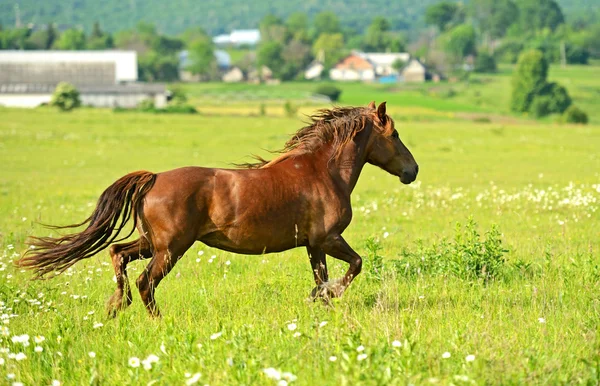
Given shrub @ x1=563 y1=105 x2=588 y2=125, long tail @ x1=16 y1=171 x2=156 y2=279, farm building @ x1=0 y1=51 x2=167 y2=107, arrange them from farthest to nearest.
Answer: farm building @ x1=0 y1=51 x2=167 y2=107 < shrub @ x1=563 y1=105 x2=588 y2=125 < long tail @ x1=16 y1=171 x2=156 y2=279

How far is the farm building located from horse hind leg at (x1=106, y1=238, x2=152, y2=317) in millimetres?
98181

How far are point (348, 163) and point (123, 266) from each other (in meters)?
2.85

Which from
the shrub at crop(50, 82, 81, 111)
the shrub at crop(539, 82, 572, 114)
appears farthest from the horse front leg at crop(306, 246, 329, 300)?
the shrub at crop(539, 82, 572, 114)

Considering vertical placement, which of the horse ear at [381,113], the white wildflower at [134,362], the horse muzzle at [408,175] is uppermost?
the horse ear at [381,113]

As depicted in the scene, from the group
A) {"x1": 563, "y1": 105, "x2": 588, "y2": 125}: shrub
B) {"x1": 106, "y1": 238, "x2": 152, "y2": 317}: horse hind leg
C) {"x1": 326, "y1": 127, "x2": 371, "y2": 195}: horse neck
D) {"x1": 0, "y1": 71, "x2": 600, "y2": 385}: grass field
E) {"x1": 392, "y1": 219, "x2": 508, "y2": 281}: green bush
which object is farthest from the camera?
{"x1": 563, "y1": 105, "x2": 588, "y2": 125}: shrub

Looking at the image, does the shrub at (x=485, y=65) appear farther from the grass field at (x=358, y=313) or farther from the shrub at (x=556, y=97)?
the grass field at (x=358, y=313)

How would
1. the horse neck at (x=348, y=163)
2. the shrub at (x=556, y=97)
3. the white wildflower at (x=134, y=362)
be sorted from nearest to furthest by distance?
the white wildflower at (x=134, y=362) < the horse neck at (x=348, y=163) < the shrub at (x=556, y=97)

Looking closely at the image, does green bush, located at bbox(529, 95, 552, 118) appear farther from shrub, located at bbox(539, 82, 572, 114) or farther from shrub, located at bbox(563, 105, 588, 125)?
shrub, located at bbox(563, 105, 588, 125)

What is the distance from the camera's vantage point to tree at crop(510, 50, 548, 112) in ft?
402

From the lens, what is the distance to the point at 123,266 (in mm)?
10461

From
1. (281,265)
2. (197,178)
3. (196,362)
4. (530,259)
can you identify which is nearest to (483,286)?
(530,259)

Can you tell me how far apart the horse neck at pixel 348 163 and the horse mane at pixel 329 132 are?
0.07 metres

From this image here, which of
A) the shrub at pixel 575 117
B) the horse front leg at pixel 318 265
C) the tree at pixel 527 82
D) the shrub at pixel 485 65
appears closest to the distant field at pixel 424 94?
the tree at pixel 527 82

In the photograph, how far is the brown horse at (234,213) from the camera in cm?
1016
